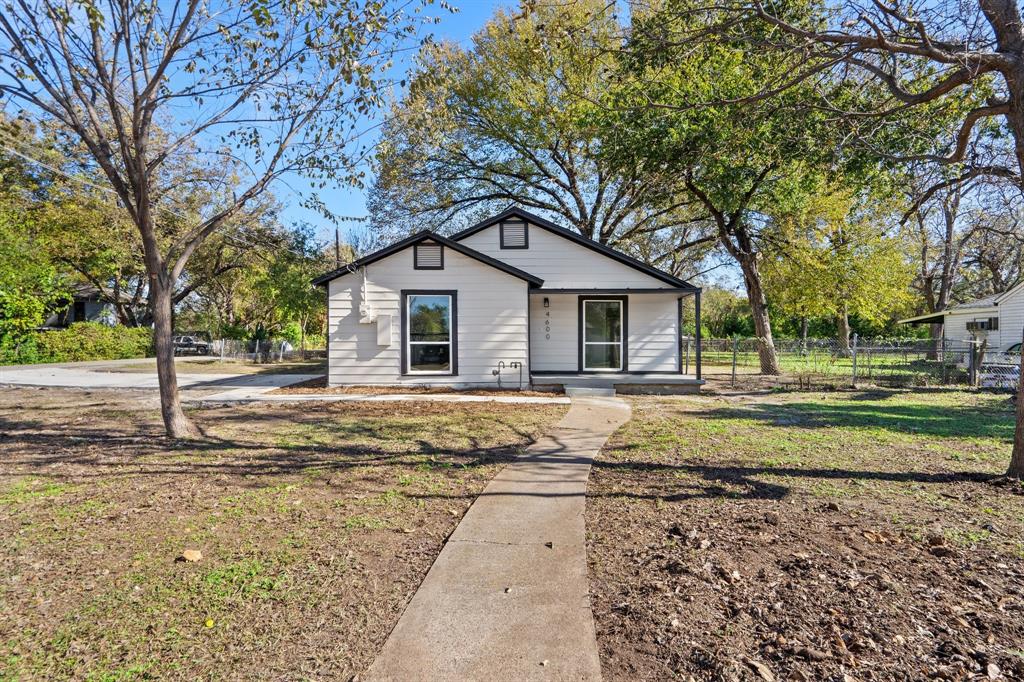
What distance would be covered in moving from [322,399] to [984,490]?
418 inches

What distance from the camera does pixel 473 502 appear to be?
180 inches

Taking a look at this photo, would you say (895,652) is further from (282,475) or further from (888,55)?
(888,55)

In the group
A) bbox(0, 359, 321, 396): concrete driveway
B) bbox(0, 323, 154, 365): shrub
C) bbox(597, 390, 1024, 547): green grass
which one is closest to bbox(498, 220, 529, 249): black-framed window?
bbox(597, 390, 1024, 547): green grass

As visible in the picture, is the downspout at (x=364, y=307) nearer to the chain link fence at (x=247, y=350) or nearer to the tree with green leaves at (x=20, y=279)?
the chain link fence at (x=247, y=350)

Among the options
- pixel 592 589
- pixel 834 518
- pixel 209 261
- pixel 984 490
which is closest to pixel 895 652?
pixel 592 589

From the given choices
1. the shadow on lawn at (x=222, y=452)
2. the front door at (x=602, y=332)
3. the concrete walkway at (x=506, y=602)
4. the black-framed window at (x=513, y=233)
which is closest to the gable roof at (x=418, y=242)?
the black-framed window at (x=513, y=233)

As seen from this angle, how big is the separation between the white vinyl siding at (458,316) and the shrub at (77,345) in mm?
18067

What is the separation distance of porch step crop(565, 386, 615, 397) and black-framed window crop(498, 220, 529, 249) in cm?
453

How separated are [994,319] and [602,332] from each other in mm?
18954

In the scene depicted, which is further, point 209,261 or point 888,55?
point 209,261

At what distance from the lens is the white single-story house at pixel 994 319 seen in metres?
20.3

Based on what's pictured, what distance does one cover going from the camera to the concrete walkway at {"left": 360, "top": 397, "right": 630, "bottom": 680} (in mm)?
2352

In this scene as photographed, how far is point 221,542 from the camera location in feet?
12.2

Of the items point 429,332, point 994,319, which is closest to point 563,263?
point 429,332
